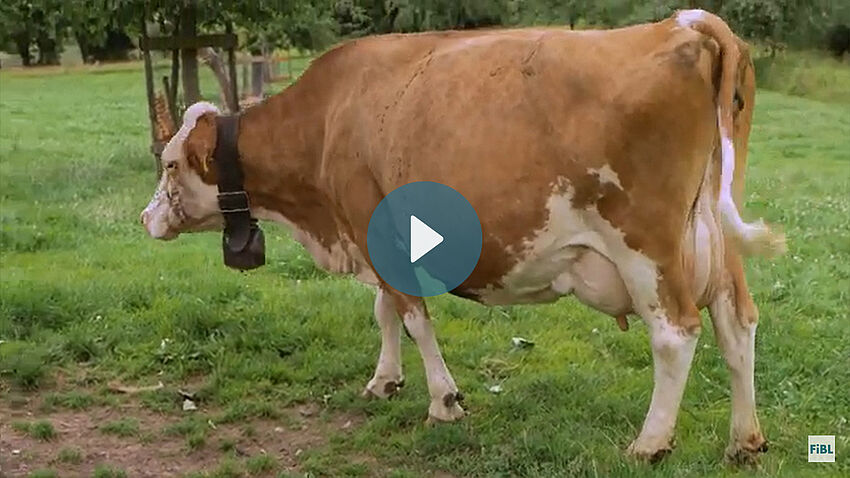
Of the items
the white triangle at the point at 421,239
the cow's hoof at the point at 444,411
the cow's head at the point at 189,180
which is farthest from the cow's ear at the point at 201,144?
the cow's hoof at the point at 444,411

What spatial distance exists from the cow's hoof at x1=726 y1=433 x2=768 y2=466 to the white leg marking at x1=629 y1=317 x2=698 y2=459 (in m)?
0.33

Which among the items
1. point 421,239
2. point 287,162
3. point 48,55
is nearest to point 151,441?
point 287,162

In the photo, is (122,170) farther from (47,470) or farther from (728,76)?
(728,76)

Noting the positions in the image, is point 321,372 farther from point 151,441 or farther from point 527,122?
point 527,122

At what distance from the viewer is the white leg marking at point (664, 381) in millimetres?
4688

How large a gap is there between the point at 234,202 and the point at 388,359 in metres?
1.27

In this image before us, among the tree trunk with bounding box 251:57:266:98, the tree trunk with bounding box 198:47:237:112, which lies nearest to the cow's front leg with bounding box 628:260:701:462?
the tree trunk with bounding box 198:47:237:112

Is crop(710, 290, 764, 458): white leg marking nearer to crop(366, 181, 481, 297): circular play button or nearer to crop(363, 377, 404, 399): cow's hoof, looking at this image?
crop(366, 181, 481, 297): circular play button

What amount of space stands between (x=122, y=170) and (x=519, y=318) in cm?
841

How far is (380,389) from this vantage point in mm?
6125

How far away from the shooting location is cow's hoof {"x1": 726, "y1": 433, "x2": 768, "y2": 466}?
16.3 ft

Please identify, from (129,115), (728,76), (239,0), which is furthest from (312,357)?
(129,115)

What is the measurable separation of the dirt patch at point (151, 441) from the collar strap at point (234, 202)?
2.98 ft

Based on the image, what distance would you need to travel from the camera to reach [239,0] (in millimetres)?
11156
